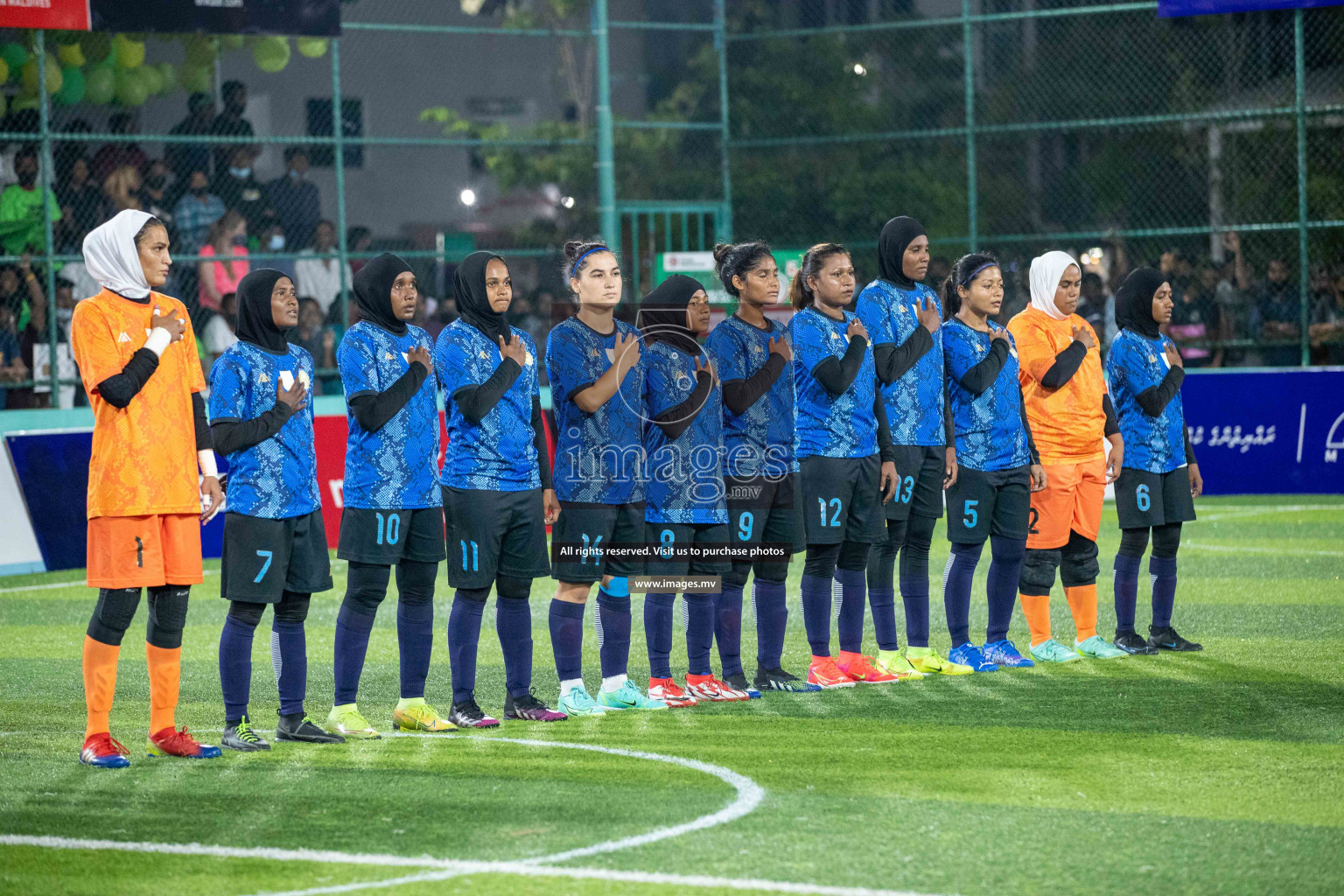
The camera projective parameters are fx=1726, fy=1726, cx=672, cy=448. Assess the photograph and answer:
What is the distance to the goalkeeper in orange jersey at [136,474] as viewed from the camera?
681 centimetres

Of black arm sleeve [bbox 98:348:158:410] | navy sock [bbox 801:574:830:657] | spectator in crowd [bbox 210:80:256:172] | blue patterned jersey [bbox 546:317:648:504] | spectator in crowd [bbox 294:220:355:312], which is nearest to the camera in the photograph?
black arm sleeve [bbox 98:348:158:410]

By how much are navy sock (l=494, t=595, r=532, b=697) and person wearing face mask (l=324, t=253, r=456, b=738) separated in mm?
334

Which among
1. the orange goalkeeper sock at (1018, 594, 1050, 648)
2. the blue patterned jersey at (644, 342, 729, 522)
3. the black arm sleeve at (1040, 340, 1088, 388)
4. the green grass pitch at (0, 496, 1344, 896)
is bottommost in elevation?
the green grass pitch at (0, 496, 1344, 896)

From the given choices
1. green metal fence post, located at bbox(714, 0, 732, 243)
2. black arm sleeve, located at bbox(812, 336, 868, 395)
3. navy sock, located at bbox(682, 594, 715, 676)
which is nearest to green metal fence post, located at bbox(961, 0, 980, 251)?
green metal fence post, located at bbox(714, 0, 732, 243)

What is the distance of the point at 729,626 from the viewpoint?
824 centimetres

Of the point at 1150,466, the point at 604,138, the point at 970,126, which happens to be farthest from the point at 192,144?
the point at 1150,466

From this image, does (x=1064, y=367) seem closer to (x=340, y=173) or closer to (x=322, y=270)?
(x=322, y=270)

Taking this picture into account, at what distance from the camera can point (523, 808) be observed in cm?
599

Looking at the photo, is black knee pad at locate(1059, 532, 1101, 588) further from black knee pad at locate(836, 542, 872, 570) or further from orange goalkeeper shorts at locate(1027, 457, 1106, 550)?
black knee pad at locate(836, 542, 872, 570)

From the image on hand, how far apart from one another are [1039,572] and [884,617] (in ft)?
3.45

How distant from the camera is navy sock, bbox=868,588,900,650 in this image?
8781 millimetres

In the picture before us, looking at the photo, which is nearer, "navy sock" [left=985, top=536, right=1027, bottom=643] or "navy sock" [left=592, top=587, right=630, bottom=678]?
"navy sock" [left=592, top=587, right=630, bottom=678]

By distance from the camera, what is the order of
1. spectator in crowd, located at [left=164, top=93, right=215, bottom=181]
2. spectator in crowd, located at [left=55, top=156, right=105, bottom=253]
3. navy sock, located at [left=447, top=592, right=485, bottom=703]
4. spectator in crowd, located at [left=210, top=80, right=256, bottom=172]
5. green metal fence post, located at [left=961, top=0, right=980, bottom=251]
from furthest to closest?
green metal fence post, located at [left=961, top=0, right=980, bottom=251] < spectator in crowd, located at [left=210, top=80, right=256, bottom=172] < spectator in crowd, located at [left=164, top=93, right=215, bottom=181] < spectator in crowd, located at [left=55, top=156, right=105, bottom=253] < navy sock, located at [left=447, top=592, right=485, bottom=703]

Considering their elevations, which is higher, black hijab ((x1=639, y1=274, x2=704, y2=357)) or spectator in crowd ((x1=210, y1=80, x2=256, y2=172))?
spectator in crowd ((x1=210, y1=80, x2=256, y2=172))
